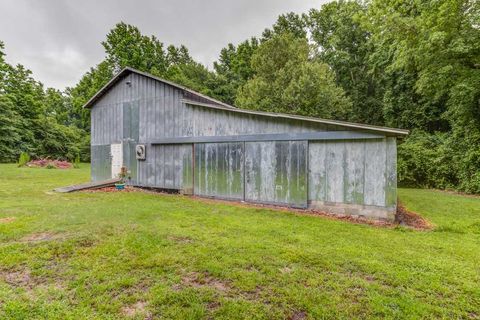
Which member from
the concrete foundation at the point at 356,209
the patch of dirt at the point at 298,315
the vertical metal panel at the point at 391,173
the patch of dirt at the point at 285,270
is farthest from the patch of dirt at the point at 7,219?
the vertical metal panel at the point at 391,173

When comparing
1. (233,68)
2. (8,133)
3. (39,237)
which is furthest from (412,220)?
(8,133)

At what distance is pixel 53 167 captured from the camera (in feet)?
70.0

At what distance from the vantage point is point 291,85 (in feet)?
55.8

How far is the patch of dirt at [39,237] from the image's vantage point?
457 cm

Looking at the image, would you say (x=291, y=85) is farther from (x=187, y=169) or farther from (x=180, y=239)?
(x=180, y=239)

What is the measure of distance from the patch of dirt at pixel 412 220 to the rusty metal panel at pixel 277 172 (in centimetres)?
244

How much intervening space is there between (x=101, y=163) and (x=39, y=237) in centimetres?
857

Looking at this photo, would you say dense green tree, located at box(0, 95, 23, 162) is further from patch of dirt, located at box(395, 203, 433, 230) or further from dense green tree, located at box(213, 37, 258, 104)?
patch of dirt, located at box(395, 203, 433, 230)

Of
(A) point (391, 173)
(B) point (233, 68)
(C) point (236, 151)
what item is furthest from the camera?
Answer: (B) point (233, 68)

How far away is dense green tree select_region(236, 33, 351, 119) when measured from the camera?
17.0 metres

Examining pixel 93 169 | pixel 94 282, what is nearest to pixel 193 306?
pixel 94 282

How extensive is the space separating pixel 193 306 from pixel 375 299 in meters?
2.00

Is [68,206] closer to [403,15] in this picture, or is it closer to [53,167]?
[403,15]

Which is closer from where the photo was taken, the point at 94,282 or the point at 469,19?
the point at 94,282
